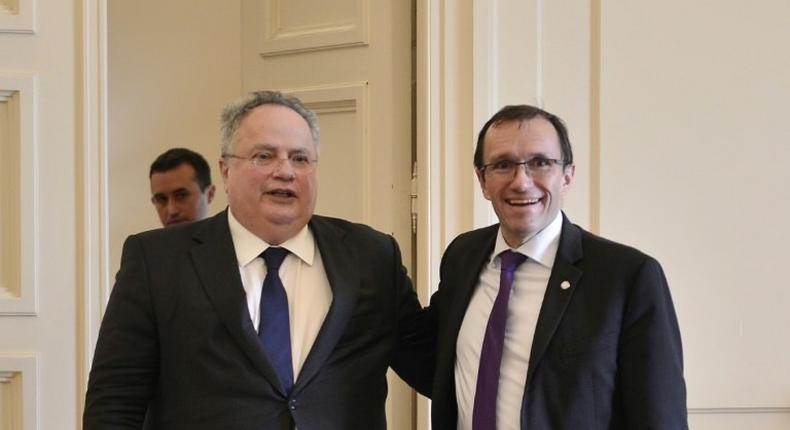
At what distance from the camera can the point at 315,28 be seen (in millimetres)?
2756

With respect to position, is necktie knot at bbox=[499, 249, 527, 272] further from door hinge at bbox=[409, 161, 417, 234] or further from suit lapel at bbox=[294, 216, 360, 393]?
door hinge at bbox=[409, 161, 417, 234]

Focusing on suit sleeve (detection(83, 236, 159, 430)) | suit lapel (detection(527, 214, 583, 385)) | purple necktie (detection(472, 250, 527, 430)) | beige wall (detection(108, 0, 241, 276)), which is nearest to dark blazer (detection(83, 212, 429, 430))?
suit sleeve (detection(83, 236, 159, 430))

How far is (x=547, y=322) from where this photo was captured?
63.2 inches

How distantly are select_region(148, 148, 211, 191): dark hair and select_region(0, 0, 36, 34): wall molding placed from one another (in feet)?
2.39

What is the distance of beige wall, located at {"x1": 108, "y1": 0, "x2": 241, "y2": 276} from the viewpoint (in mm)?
3197

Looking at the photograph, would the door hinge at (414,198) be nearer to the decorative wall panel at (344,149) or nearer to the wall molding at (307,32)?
the decorative wall panel at (344,149)

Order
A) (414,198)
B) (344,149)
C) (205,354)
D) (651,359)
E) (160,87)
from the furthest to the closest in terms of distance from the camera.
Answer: (160,87), (344,149), (414,198), (205,354), (651,359)

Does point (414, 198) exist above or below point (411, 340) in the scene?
above

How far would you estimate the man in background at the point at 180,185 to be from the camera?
285 cm

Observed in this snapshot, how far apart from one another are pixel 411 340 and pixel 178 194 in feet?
4.07

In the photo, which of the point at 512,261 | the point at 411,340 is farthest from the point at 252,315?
the point at 512,261

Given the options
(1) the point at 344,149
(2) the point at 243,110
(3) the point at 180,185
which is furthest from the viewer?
(3) the point at 180,185

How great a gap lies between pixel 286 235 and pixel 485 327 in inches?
17.1

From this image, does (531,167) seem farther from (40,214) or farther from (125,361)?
(40,214)
